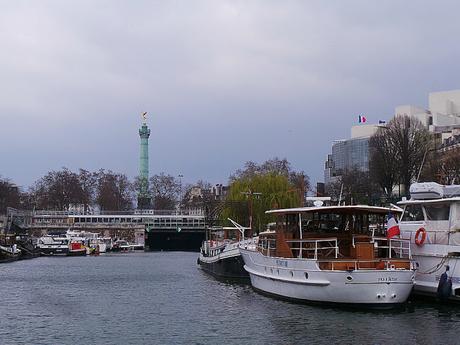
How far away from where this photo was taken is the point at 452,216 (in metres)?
38.2

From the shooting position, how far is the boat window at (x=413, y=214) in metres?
41.0

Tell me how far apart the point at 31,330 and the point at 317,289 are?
13.6 m

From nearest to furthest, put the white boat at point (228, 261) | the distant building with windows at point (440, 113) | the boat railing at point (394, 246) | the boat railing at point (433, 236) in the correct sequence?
1. the boat railing at point (394, 246)
2. the boat railing at point (433, 236)
3. the white boat at point (228, 261)
4. the distant building with windows at point (440, 113)

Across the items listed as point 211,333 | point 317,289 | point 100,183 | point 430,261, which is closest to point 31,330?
point 211,333

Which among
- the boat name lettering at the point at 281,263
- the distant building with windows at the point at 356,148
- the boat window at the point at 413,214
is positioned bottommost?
the boat name lettering at the point at 281,263

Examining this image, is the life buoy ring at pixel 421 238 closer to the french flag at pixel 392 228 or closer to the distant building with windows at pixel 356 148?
the french flag at pixel 392 228

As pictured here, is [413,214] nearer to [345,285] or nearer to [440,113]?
[345,285]

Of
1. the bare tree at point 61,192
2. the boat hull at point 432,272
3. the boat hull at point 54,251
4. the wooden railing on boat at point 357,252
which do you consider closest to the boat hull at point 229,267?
the wooden railing on boat at point 357,252

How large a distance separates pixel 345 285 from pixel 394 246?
21.1 ft

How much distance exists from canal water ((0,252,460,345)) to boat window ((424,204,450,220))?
494 cm

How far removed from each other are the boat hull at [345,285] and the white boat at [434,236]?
319cm

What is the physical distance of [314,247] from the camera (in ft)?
124

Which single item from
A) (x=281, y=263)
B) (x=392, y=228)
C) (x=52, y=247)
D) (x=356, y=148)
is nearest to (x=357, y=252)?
(x=392, y=228)

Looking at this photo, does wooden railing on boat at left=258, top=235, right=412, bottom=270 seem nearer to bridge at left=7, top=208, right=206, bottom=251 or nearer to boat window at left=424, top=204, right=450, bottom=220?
boat window at left=424, top=204, right=450, bottom=220
